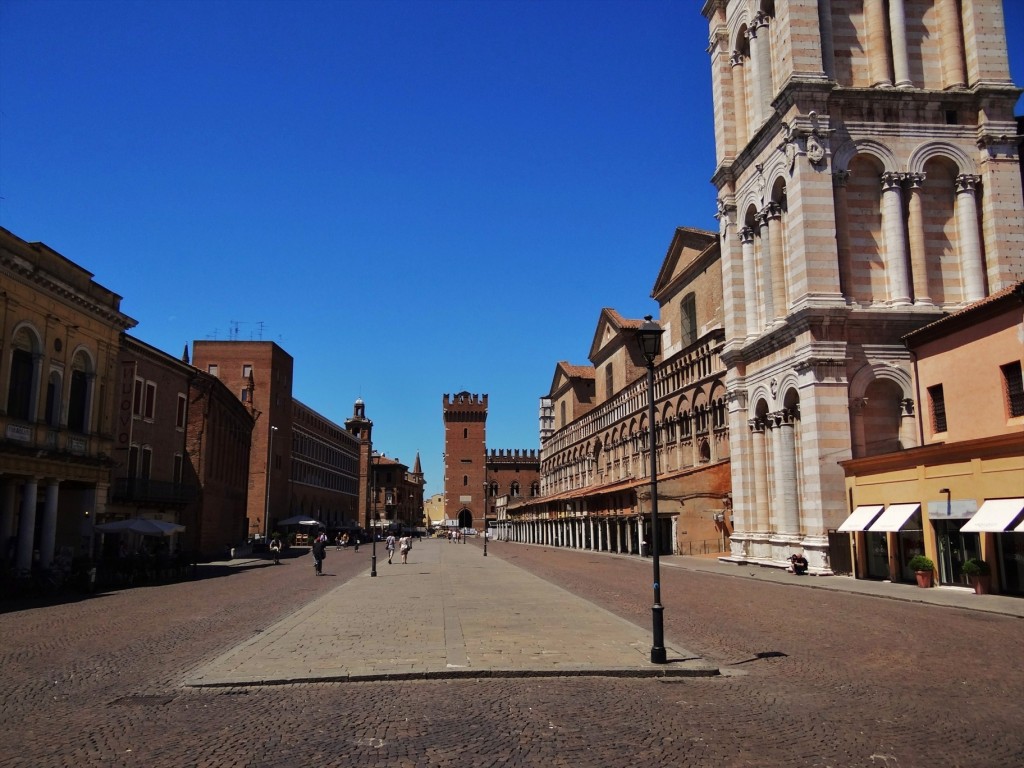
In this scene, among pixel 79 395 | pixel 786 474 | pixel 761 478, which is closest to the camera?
pixel 79 395

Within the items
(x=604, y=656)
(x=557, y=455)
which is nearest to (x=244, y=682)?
(x=604, y=656)

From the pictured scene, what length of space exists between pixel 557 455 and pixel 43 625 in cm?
8166

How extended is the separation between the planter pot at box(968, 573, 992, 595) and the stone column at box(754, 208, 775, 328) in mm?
15830

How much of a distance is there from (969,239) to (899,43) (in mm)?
8480

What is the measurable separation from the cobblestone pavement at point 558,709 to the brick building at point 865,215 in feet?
53.9

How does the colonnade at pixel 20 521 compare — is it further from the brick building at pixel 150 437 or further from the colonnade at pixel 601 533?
the colonnade at pixel 601 533

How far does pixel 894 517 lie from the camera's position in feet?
80.7

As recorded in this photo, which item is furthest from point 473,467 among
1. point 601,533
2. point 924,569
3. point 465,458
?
point 924,569

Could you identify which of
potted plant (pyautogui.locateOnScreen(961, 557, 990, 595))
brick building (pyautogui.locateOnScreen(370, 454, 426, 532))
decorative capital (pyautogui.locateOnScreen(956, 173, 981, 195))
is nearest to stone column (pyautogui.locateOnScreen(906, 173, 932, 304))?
decorative capital (pyautogui.locateOnScreen(956, 173, 981, 195))

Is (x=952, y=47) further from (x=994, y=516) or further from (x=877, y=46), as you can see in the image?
(x=994, y=516)

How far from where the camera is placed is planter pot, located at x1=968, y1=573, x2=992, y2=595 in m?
20.5

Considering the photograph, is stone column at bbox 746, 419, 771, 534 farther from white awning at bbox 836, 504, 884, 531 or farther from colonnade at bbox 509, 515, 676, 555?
white awning at bbox 836, 504, 884, 531

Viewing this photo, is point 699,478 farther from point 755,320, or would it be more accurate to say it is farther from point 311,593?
point 311,593

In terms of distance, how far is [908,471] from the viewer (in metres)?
24.6
